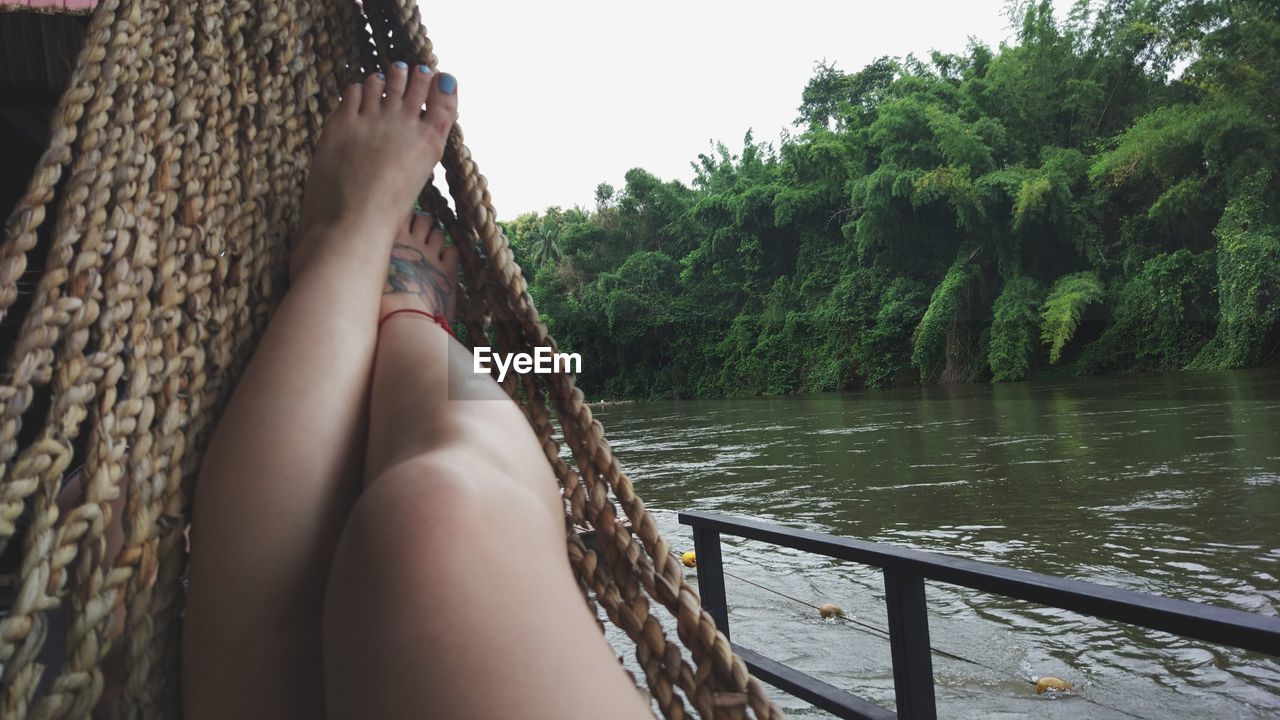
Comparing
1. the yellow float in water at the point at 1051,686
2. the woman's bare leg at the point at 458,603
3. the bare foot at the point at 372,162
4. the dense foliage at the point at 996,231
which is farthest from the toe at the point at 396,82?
the dense foliage at the point at 996,231

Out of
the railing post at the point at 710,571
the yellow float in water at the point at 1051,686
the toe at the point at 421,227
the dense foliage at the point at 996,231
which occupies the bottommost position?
the yellow float in water at the point at 1051,686

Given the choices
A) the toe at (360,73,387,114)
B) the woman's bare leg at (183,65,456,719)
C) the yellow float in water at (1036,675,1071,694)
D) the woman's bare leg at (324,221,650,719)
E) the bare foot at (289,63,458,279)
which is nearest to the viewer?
the woman's bare leg at (324,221,650,719)

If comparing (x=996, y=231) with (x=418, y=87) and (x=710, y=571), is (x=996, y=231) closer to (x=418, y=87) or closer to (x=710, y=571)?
(x=710, y=571)

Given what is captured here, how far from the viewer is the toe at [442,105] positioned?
2.52ft

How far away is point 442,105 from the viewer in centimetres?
78

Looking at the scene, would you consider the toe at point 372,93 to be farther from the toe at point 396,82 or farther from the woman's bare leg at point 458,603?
the woman's bare leg at point 458,603

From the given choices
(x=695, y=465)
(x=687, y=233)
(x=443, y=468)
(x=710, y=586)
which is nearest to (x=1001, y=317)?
(x=695, y=465)

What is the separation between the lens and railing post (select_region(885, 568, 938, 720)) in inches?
31.1

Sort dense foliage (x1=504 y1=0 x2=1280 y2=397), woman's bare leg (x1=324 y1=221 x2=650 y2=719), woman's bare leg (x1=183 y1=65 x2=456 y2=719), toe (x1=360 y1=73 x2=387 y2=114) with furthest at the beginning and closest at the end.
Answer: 1. dense foliage (x1=504 y1=0 x2=1280 y2=397)
2. toe (x1=360 y1=73 x2=387 y2=114)
3. woman's bare leg (x1=183 y1=65 x2=456 y2=719)
4. woman's bare leg (x1=324 y1=221 x2=650 y2=719)

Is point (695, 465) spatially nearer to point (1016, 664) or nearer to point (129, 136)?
point (1016, 664)

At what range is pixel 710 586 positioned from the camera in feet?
3.92

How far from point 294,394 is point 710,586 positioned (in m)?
0.81

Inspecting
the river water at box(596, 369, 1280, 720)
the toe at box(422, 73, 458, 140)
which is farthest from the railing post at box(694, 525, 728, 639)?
the river water at box(596, 369, 1280, 720)

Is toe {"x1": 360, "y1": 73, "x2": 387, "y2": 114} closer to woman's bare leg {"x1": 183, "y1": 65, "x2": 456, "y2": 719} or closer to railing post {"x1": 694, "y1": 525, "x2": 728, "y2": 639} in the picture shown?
woman's bare leg {"x1": 183, "y1": 65, "x2": 456, "y2": 719}
